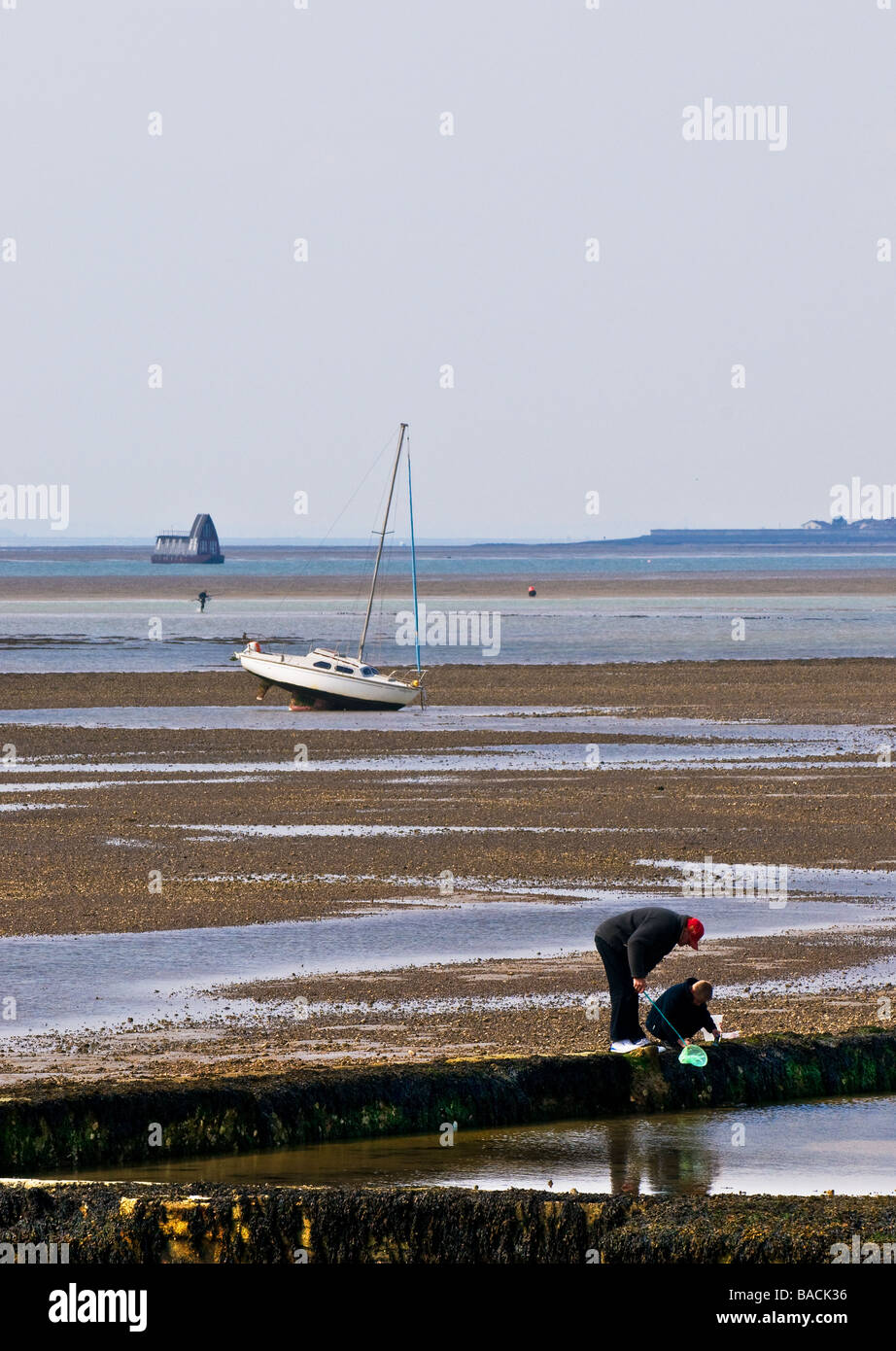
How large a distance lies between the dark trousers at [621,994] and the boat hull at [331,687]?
Result: 124ft

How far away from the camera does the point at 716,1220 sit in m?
9.28

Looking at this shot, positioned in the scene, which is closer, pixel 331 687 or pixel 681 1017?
pixel 681 1017

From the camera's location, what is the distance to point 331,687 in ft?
171

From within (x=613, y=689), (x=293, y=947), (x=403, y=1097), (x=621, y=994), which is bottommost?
(x=293, y=947)

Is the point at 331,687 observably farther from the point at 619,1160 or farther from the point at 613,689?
the point at 619,1160

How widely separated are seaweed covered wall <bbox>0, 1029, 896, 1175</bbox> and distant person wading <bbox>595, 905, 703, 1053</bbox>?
1.55 feet

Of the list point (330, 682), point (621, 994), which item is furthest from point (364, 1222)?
point (330, 682)

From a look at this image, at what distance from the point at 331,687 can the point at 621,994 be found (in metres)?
38.5

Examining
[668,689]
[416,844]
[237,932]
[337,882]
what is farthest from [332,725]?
[237,932]

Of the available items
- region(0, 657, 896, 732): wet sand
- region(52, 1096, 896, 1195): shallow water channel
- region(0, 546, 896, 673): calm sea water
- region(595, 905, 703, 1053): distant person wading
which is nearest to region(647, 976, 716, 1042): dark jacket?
region(595, 905, 703, 1053): distant person wading

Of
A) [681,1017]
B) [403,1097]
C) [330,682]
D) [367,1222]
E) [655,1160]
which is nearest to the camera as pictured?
[367,1222]

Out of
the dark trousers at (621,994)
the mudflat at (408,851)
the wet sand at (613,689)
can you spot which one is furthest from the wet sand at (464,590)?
the dark trousers at (621,994)

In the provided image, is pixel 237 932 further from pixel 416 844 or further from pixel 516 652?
pixel 516 652
